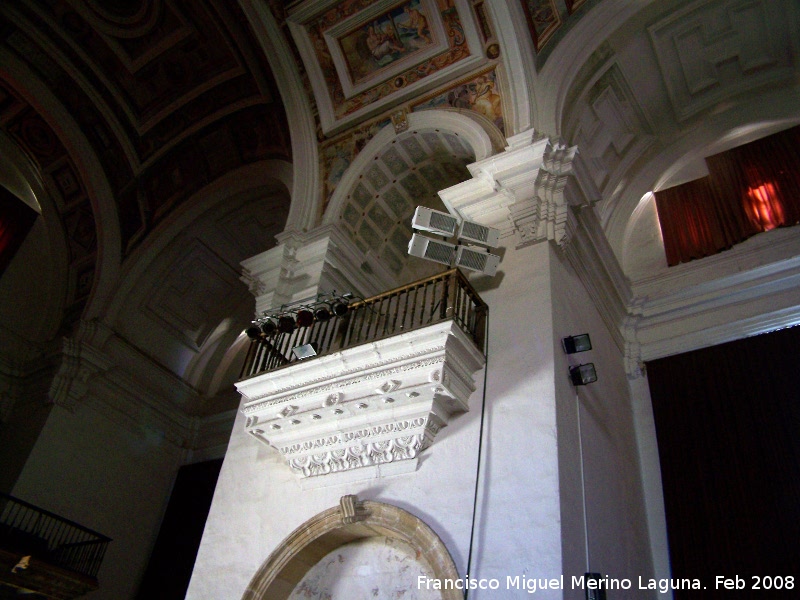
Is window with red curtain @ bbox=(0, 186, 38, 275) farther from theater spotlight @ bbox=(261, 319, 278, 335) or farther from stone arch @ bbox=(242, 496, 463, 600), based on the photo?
stone arch @ bbox=(242, 496, 463, 600)

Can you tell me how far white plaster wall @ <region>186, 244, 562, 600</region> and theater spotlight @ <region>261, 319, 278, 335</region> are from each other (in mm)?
1297

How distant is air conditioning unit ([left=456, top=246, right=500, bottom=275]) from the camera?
7.18m

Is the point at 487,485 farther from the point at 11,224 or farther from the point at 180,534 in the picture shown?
the point at 11,224

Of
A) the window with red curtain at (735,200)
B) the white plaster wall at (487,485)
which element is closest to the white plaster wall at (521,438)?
the white plaster wall at (487,485)

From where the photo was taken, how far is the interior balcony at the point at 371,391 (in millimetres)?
6129

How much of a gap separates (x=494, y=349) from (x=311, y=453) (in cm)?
213

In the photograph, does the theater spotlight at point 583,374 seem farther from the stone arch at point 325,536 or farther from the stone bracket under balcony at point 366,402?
the stone arch at point 325,536

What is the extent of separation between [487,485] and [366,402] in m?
1.41

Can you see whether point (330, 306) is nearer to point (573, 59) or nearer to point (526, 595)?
point (526, 595)

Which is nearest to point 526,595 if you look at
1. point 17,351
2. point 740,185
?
point 740,185

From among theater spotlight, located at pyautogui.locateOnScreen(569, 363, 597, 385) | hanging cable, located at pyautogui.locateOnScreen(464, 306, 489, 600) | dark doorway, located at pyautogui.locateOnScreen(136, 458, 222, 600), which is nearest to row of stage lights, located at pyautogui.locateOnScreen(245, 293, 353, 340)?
hanging cable, located at pyautogui.locateOnScreen(464, 306, 489, 600)

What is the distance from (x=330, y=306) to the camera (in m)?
7.16

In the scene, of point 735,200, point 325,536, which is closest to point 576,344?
point 325,536

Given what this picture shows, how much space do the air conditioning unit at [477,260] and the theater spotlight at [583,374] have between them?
4.55 feet
